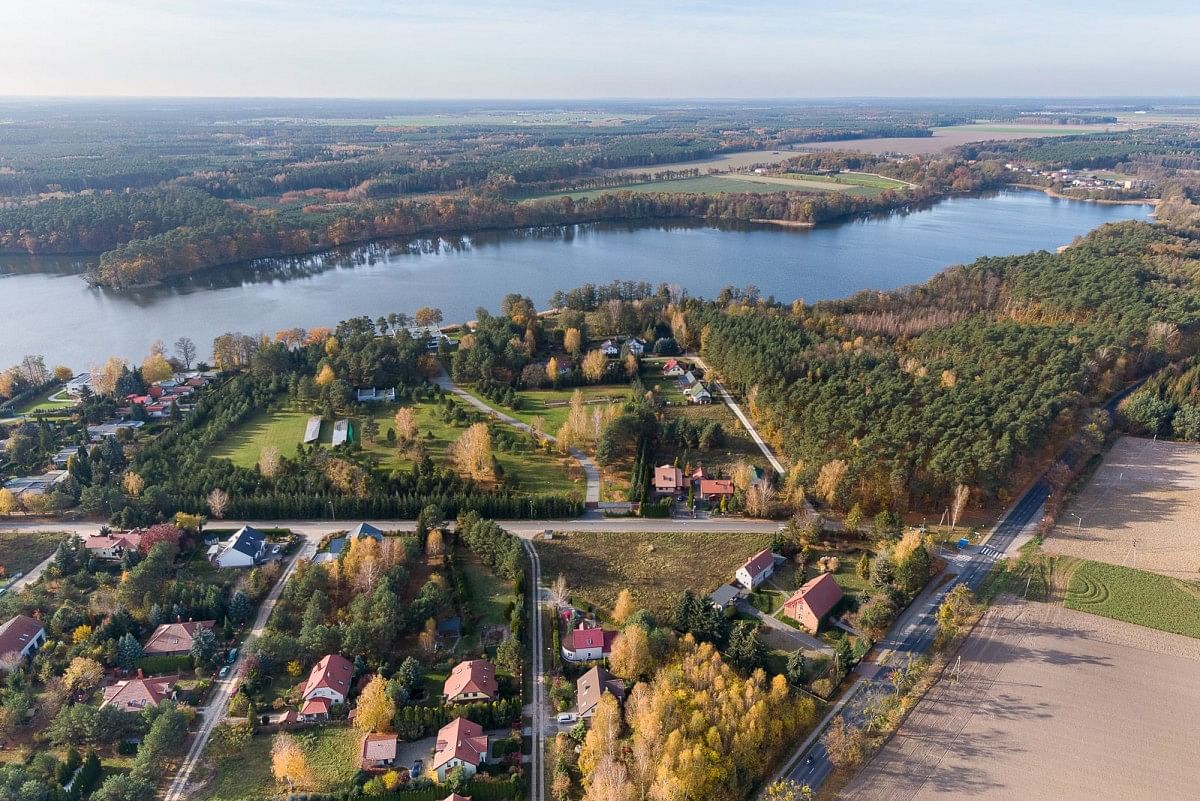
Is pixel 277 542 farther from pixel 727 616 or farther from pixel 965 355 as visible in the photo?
pixel 965 355

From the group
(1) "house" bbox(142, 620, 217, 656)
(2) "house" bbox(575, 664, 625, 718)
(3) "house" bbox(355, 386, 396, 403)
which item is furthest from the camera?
Answer: (3) "house" bbox(355, 386, 396, 403)

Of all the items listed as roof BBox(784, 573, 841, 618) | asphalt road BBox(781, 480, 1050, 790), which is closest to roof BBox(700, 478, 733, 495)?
roof BBox(784, 573, 841, 618)

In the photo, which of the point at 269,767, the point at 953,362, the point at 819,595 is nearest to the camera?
the point at 269,767

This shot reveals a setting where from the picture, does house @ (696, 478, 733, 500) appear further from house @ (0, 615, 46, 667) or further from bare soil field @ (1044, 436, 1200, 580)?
house @ (0, 615, 46, 667)

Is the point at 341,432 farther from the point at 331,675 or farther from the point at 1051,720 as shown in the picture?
the point at 1051,720

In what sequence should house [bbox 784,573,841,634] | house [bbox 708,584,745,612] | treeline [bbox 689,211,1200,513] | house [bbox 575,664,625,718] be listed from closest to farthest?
1. house [bbox 575,664,625,718]
2. house [bbox 784,573,841,634]
3. house [bbox 708,584,745,612]
4. treeline [bbox 689,211,1200,513]

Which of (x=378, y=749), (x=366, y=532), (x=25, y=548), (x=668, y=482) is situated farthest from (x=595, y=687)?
(x=25, y=548)

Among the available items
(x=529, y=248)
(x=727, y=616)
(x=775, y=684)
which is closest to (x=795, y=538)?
(x=727, y=616)
